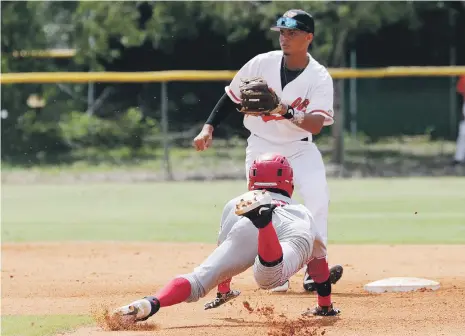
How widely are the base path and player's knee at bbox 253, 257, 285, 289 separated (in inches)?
11.1

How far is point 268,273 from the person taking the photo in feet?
16.8

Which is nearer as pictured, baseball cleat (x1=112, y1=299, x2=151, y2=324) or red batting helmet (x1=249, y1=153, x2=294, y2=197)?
baseball cleat (x1=112, y1=299, x2=151, y2=324)

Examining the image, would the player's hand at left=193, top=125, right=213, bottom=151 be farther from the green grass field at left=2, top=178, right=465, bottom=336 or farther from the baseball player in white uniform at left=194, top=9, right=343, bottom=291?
the green grass field at left=2, top=178, right=465, bottom=336

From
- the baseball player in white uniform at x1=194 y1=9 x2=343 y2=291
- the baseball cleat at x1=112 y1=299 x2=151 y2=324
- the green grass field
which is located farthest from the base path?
the green grass field

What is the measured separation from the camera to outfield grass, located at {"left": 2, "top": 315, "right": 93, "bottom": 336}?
18.4 feet

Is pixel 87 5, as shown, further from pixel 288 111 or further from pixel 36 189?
pixel 288 111

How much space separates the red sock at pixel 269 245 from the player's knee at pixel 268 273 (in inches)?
1.5

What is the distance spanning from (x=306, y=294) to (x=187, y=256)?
2.21 m

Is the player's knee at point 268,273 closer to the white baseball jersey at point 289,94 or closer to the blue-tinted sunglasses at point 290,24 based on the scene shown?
the white baseball jersey at point 289,94

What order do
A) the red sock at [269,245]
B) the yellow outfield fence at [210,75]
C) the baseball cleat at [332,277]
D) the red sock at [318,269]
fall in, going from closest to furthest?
1. the red sock at [269,245]
2. the red sock at [318,269]
3. the baseball cleat at [332,277]
4. the yellow outfield fence at [210,75]

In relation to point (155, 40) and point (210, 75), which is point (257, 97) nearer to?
point (210, 75)

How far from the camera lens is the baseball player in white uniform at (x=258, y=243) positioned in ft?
16.5

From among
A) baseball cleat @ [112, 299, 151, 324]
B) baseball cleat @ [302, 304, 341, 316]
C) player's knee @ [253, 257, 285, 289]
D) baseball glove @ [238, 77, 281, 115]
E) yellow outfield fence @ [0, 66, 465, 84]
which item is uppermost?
baseball glove @ [238, 77, 281, 115]

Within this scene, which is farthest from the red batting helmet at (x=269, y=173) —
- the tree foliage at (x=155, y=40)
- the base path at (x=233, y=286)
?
the tree foliage at (x=155, y=40)
